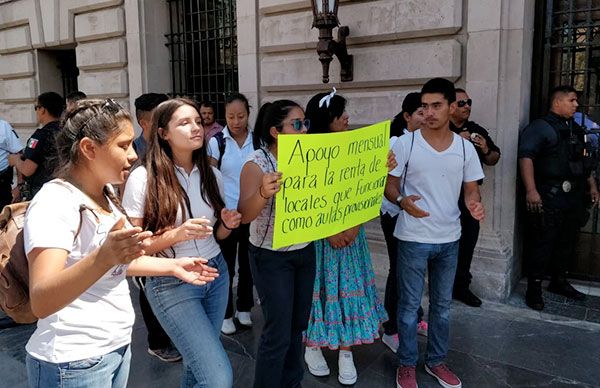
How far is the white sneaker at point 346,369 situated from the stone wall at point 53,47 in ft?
21.2

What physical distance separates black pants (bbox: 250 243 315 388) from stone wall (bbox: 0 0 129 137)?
657 centimetres

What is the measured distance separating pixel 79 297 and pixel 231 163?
8.72 feet

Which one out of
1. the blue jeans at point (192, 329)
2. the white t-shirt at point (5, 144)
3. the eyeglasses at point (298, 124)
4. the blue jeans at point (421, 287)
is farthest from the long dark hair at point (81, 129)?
the white t-shirt at point (5, 144)

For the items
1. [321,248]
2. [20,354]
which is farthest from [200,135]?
[20,354]

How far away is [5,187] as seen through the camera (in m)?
6.53

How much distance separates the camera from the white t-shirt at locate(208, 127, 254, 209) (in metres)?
4.36

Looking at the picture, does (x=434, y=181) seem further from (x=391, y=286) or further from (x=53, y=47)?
(x=53, y=47)

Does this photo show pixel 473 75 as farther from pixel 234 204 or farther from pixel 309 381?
pixel 309 381

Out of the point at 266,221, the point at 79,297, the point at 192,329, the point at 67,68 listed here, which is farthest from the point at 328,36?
the point at 67,68

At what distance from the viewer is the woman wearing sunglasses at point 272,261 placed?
2777mm

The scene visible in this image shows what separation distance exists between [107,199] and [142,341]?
8.58 ft

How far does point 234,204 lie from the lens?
4.36 metres

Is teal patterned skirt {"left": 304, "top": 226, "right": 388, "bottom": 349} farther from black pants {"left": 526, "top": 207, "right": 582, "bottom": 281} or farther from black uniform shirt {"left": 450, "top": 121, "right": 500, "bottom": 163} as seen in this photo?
black pants {"left": 526, "top": 207, "right": 582, "bottom": 281}

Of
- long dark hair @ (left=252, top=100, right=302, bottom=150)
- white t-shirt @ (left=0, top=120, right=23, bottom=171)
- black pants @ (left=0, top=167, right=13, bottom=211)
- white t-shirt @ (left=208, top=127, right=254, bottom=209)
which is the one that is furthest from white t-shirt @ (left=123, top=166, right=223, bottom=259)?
black pants @ (left=0, top=167, right=13, bottom=211)
